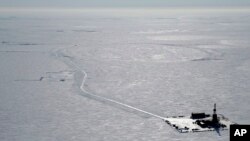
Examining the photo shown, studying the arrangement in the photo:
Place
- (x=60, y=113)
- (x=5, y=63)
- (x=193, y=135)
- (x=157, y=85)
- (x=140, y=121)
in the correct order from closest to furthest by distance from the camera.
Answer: (x=193, y=135) < (x=140, y=121) < (x=60, y=113) < (x=157, y=85) < (x=5, y=63)

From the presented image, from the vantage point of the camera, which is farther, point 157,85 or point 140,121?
point 157,85

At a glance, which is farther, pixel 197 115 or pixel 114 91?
pixel 114 91

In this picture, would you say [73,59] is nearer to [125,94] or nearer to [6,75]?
[6,75]

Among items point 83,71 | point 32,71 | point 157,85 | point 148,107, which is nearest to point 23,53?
point 32,71

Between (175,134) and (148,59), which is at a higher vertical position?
(148,59)

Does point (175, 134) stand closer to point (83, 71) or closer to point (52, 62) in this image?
point (83, 71)

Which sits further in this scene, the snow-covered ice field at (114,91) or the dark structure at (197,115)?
the dark structure at (197,115)

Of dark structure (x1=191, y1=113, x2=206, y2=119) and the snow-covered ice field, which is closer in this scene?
the snow-covered ice field

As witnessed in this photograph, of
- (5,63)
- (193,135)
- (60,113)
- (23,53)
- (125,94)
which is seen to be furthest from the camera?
(23,53)

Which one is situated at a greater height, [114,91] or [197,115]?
[114,91]
